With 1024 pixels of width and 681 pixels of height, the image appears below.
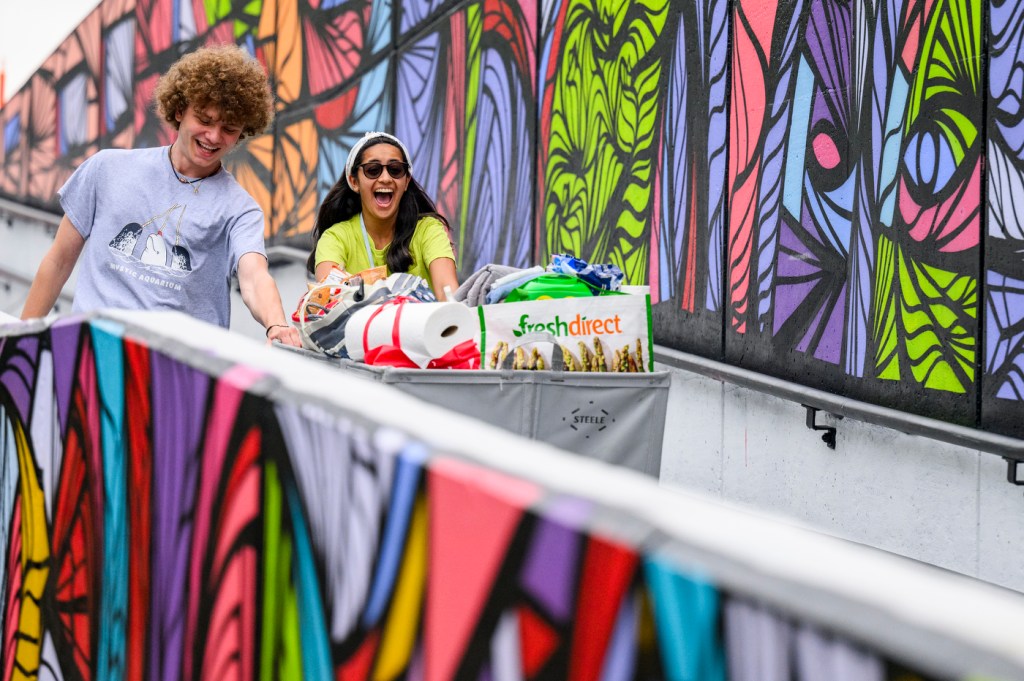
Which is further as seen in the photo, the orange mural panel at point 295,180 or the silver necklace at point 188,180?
the orange mural panel at point 295,180

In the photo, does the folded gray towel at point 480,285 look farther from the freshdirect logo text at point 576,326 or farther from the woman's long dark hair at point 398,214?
the woman's long dark hair at point 398,214

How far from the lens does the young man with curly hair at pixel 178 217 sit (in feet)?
13.0

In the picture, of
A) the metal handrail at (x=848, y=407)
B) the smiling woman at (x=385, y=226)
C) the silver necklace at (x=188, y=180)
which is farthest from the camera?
the smiling woman at (x=385, y=226)

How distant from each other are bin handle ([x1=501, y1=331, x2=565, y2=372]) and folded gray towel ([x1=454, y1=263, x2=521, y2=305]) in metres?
0.40

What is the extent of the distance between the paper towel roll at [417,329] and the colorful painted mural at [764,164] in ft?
7.59

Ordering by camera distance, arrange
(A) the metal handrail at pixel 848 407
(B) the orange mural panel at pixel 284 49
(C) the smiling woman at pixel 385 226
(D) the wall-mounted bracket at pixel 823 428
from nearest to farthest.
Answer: (A) the metal handrail at pixel 848 407
(C) the smiling woman at pixel 385 226
(D) the wall-mounted bracket at pixel 823 428
(B) the orange mural panel at pixel 284 49

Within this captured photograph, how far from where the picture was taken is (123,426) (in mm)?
2322

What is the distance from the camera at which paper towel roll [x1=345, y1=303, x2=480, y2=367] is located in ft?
12.7

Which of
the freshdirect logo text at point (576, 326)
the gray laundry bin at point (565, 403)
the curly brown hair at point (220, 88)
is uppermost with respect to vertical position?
the curly brown hair at point (220, 88)

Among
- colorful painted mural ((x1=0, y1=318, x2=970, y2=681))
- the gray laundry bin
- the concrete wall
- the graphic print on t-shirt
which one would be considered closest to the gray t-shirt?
the graphic print on t-shirt

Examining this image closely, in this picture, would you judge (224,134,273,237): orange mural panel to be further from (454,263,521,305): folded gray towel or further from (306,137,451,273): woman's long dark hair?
(454,263,521,305): folded gray towel

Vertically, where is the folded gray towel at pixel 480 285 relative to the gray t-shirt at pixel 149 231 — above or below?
below

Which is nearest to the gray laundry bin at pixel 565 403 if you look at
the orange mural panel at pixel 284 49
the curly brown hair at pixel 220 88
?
the curly brown hair at pixel 220 88

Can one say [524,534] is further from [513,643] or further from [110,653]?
[110,653]
